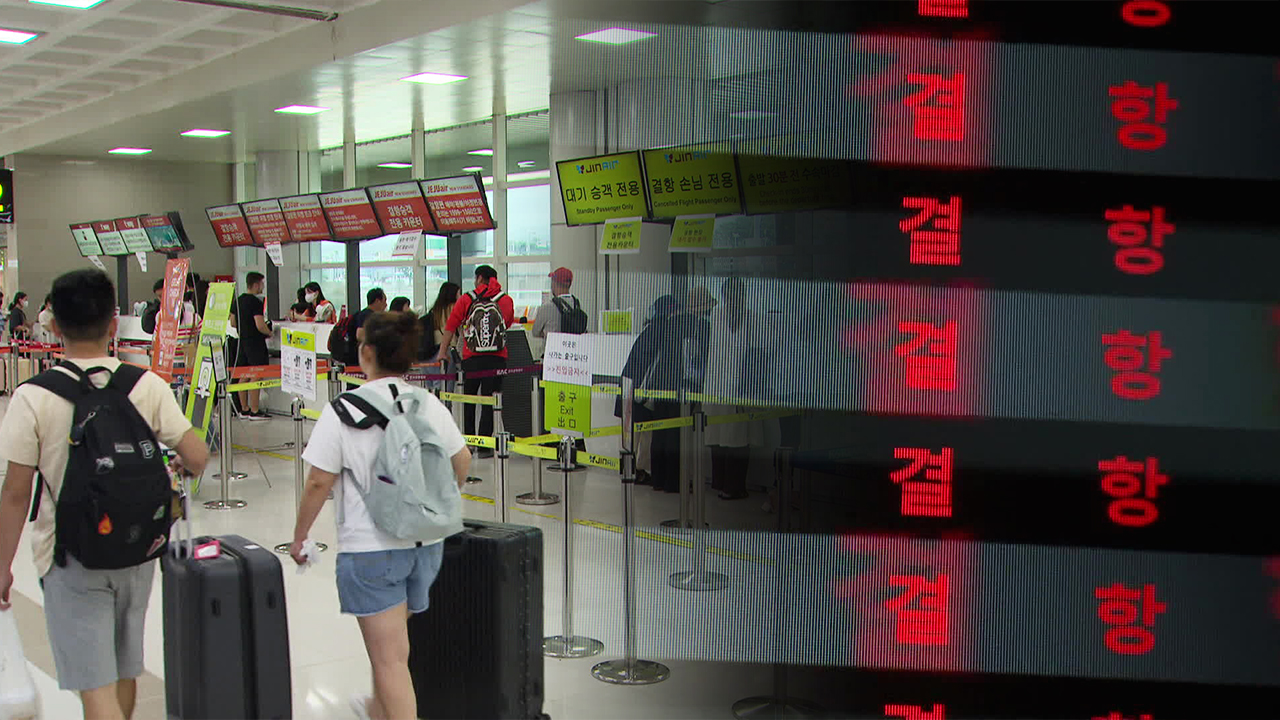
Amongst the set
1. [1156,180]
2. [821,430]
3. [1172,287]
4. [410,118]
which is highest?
[410,118]

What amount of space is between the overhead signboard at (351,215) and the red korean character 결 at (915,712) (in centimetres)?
965


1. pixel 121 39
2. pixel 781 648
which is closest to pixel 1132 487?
pixel 781 648

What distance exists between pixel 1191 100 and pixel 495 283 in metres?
7.56

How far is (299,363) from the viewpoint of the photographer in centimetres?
698

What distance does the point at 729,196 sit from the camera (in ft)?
11.3

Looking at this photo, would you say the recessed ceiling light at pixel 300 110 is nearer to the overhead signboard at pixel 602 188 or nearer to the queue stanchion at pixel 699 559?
the overhead signboard at pixel 602 188

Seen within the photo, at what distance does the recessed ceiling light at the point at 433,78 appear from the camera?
33.7 feet

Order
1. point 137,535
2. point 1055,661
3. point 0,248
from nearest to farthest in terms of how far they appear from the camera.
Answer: point 1055,661 → point 137,535 → point 0,248

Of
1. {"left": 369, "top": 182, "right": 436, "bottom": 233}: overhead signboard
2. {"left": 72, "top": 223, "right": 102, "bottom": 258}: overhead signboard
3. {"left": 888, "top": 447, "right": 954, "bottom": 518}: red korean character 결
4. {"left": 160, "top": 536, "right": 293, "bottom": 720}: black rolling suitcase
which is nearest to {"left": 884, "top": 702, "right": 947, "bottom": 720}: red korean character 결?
{"left": 888, "top": 447, "right": 954, "bottom": 518}: red korean character 결

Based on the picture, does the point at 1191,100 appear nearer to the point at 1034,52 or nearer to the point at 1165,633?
the point at 1034,52

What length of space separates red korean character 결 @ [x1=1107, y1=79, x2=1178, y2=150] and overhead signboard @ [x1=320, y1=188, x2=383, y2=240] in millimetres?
9944

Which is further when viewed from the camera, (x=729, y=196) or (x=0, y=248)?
(x=0, y=248)

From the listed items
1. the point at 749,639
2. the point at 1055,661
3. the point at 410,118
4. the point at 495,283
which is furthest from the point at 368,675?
the point at 410,118

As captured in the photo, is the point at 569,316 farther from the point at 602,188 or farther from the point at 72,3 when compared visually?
the point at 72,3
